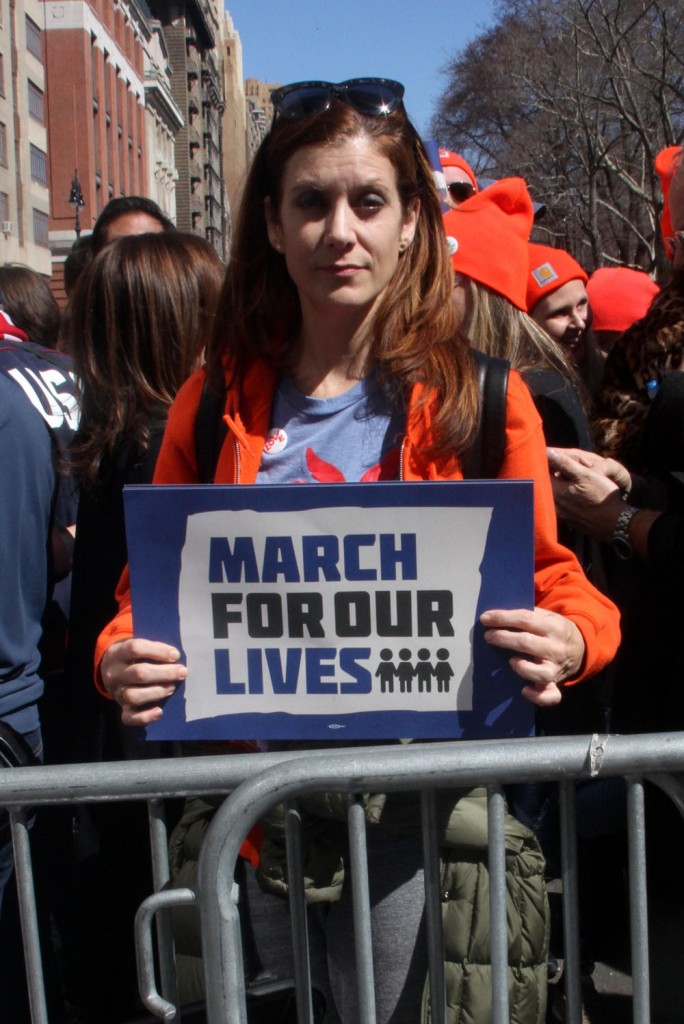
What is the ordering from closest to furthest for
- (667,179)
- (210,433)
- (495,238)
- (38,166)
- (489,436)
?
(489,436) → (210,433) → (495,238) → (667,179) → (38,166)

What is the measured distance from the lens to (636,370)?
2801mm

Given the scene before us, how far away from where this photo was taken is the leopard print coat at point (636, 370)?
262cm

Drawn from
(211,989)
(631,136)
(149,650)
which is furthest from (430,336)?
(631,136)

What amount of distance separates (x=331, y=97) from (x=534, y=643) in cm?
103

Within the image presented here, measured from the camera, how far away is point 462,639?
5.33 ft

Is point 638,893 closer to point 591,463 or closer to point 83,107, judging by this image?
point 591,463

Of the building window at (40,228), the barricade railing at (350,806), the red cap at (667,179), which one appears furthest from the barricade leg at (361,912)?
the building window at (40,228)

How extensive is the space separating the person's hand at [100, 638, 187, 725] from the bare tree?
15.5m

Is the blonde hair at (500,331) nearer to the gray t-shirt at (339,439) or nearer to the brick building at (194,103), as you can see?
the gray t-shirt at (339,439)

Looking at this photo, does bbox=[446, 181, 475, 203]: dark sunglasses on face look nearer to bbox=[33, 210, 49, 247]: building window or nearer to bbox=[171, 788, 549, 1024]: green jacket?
bbox=[171, 788, 549, 1024]: green jacket

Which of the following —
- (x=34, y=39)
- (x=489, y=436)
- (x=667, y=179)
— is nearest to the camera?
(x=489, y=436)

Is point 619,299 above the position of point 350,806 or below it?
above

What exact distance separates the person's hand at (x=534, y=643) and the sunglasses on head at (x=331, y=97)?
934 millimetres

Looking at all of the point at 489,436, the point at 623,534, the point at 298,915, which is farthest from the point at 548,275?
the point at 298,915
